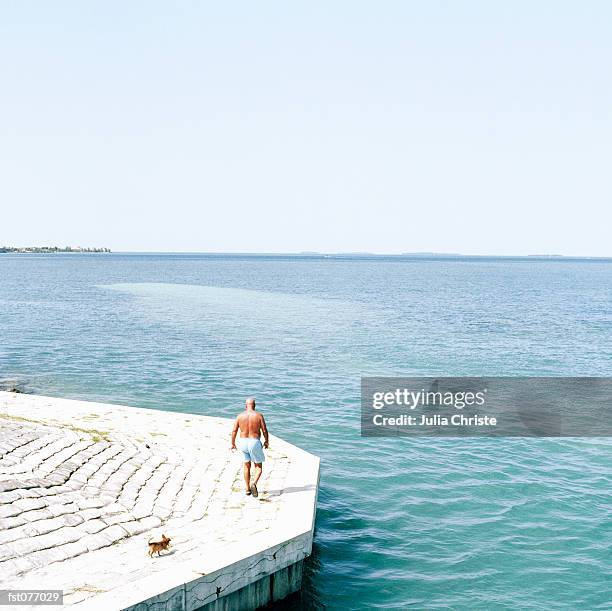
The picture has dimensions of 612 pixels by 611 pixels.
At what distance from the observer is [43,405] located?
1862 cm

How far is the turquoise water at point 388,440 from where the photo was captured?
1246 centimetres

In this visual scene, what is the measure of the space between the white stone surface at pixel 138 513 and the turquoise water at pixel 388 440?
169 cm

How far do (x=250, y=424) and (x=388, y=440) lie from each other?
9857 mm

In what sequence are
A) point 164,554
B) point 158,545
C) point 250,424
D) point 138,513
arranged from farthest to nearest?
point 250,424, point 138,513, point 164,554, point 158,545

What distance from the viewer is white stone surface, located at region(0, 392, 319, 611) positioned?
362 inches

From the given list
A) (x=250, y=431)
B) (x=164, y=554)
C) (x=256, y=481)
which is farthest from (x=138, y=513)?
(x=250, y=431)

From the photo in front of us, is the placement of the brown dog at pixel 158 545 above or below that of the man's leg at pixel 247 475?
below

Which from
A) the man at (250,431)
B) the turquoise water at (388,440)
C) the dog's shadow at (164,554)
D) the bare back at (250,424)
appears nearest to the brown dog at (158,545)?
the dog's shadow at (164,554)

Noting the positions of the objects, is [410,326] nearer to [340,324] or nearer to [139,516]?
[340,324]

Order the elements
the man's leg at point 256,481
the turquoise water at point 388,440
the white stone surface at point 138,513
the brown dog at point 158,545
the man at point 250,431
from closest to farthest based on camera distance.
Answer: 1. the white stone surface at point 138,513
2. the brown dog at point 158,545
3. the man at point 250,431
4. the man's leg at point 256,481
5. the turquoise water at point 388,440

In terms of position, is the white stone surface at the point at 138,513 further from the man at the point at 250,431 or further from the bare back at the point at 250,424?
the bare back at the point at 250,424

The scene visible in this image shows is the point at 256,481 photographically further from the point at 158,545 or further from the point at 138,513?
the point at 158,545

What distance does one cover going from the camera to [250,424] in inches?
468

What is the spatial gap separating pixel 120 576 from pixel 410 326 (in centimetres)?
4252
